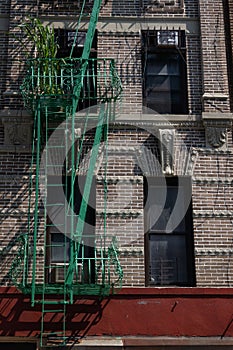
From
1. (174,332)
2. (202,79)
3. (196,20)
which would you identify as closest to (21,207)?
(174,332)

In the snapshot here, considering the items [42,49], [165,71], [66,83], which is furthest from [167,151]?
[42,49]

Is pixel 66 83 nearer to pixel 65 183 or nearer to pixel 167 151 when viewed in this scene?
pixel 65 183

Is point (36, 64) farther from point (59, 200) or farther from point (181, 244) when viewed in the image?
point (181, 244)

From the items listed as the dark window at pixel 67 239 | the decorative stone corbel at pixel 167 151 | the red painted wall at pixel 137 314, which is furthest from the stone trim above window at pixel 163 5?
the red painted wall at pixel 137 314

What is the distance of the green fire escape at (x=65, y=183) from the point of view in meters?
8.70

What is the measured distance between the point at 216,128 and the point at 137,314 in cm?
361

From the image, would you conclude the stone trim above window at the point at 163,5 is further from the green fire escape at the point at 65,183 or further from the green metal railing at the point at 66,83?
the green metal railing at the point at 66,83

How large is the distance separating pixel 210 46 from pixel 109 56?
1.93 meters

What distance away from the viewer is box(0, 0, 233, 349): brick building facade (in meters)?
8.72

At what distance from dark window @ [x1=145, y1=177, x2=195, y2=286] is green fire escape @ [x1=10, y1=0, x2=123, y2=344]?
2.49ft

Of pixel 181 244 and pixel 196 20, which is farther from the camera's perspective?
pixel 196 20

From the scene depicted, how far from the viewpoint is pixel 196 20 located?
10.9 m

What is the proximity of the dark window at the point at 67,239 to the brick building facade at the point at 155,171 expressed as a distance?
20cm

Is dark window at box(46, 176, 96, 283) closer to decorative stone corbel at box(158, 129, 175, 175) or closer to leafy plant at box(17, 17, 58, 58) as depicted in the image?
decorative stone corbel at box(158, 129, 175, 175)
